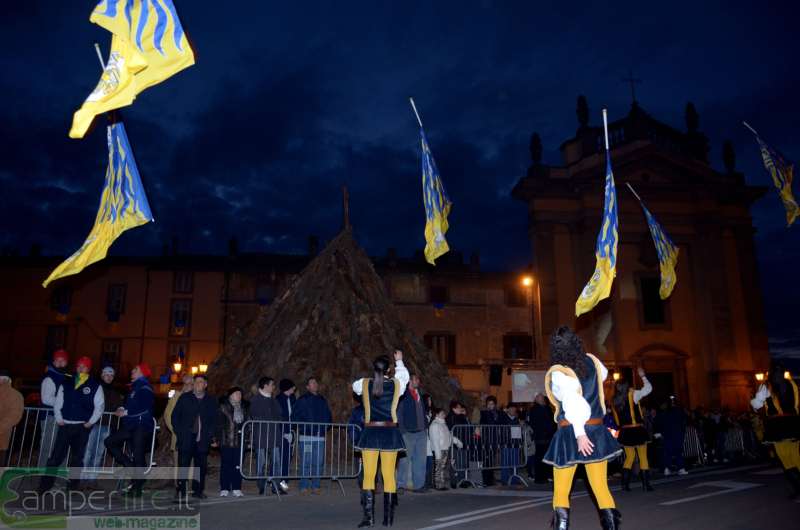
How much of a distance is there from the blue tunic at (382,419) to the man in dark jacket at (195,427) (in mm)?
3665

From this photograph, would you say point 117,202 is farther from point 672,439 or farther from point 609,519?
point 672,439

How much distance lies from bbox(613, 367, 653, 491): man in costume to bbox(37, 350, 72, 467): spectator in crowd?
9562mm

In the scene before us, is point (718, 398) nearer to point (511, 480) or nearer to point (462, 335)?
point (462, 335)

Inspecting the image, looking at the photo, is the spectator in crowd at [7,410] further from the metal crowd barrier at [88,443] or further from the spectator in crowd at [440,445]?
the spectator in crowd at [440,445]

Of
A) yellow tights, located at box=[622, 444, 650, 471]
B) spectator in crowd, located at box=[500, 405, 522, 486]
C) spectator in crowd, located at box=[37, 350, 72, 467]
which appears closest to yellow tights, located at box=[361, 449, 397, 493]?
spectator in crowd, located at box=[37, 350, 72, 467]

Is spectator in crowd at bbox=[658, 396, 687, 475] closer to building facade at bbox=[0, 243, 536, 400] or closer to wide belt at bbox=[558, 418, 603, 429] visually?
wide belt at bbox=[558, 418, 603, 429]

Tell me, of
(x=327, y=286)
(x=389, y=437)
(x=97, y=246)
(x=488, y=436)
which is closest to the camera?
(x=389, y=437)

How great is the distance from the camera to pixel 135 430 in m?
9.87

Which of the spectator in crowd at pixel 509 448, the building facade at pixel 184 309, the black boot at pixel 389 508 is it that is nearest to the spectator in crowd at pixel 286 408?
the black boot at pixel 389 508

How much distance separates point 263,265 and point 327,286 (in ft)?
88.3

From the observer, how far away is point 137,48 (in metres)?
7.40

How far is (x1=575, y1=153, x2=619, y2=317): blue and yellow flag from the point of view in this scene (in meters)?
12.2

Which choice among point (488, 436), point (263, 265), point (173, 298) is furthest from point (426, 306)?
point (488, 436)


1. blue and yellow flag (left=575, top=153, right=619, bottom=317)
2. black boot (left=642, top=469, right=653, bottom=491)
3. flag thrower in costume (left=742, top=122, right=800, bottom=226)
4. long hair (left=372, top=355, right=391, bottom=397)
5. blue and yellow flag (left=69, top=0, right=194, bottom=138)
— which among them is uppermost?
flag thrower in costume (left=742, top=122, right=800, bottom=226)
